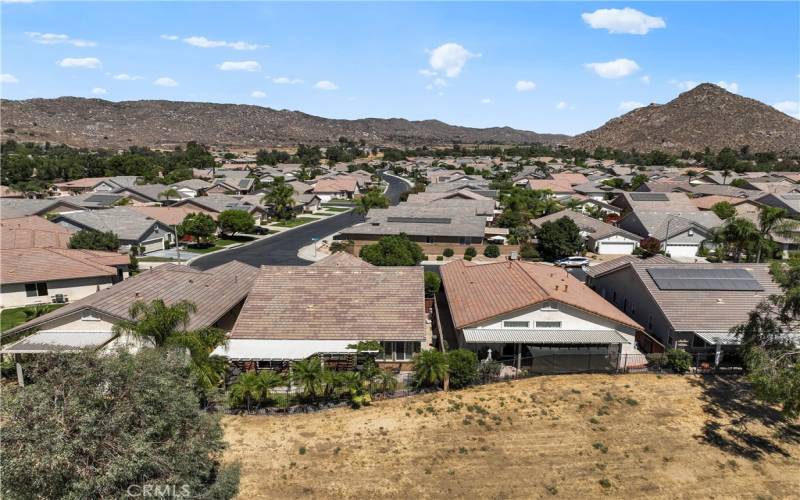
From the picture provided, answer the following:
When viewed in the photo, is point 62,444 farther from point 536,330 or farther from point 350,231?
point 350,231

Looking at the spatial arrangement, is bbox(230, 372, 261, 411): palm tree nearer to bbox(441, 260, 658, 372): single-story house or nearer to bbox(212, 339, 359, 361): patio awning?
bbox(212, 339, 359, 361): patio awning

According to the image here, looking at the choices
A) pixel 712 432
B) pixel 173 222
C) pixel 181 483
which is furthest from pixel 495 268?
pixel 173 222

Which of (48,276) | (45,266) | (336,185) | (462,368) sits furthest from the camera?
(336,185)

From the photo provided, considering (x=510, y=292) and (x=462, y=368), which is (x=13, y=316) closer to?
(x=462, y=368)

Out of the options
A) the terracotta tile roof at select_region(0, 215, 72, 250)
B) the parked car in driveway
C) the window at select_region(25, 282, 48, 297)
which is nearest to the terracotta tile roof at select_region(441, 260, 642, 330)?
the parked car in driveway

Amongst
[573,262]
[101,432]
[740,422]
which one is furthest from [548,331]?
[573,262]

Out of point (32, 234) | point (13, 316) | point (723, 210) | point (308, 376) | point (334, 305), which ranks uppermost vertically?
point (723, 210)
